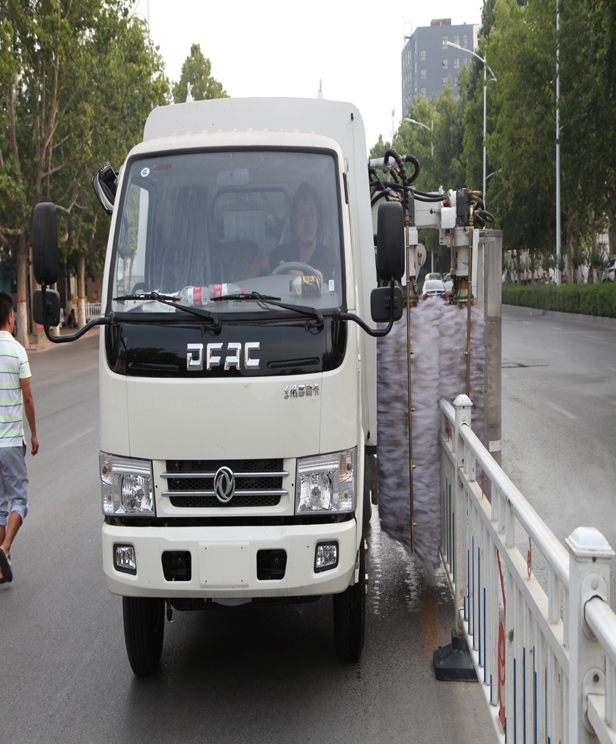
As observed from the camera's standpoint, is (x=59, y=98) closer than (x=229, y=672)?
No

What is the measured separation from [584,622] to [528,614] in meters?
0.69

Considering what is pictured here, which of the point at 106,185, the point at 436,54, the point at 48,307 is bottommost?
the point at 48,307

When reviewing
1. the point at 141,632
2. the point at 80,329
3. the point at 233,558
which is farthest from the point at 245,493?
the point at 80,329

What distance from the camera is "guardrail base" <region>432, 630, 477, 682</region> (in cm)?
438

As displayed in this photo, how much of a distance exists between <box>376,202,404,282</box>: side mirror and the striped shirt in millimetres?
3027

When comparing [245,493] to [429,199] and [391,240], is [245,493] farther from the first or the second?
[429,199]

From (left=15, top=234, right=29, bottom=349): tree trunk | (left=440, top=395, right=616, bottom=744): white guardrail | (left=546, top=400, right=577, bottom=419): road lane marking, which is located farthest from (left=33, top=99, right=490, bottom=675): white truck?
(left=15, top=234, right=29, bottom=349): tree trunk

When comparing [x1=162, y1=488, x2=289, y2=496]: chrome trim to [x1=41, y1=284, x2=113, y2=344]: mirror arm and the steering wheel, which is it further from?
the steering wheel

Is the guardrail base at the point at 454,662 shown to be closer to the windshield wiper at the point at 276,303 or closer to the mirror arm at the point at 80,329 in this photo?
the windshield wiper at the point at 276,303

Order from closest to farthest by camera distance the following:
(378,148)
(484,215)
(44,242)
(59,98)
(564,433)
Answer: (44,242), (484,215), (564,433), (59,98), (378,148)

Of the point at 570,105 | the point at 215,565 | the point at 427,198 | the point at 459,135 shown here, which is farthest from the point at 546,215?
the point at 215,565

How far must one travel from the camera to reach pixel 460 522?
14.4 ft

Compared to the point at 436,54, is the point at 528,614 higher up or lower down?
lower down

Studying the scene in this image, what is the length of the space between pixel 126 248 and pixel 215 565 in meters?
1.69
